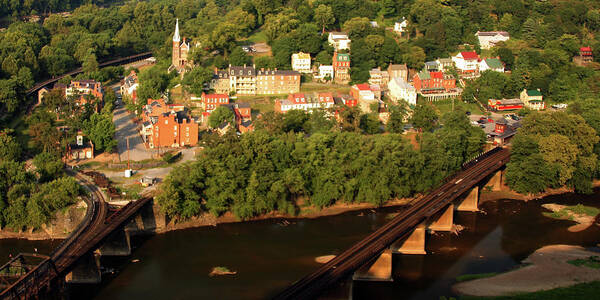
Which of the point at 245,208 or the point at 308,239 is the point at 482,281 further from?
the point at 245,208

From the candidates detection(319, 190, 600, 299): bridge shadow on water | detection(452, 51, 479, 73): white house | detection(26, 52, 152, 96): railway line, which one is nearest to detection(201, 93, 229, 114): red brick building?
detection(26, 52, 152, 96): railway line

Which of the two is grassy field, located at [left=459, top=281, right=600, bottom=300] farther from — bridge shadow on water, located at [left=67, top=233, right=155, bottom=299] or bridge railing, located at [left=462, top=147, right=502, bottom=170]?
bridge shadow on water, located at [left=67, top=233, right=155, bottom=299]

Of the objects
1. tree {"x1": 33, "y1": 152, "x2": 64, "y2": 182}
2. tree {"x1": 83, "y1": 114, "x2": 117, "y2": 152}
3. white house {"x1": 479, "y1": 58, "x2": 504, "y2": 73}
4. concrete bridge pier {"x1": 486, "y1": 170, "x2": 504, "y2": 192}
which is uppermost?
white house {"x1": 479, "y1": 58, "x2": 504, "y2": 73}

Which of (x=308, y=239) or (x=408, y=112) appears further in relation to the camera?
(x=408, y=112)

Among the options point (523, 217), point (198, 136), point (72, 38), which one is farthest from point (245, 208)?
point (72, 38)

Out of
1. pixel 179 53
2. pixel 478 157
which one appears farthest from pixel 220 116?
pixel 478 157

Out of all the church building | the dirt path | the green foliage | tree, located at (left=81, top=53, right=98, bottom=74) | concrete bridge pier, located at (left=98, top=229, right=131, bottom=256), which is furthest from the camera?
tree, located at (left=81, top=53, right=98, bottom=74)
